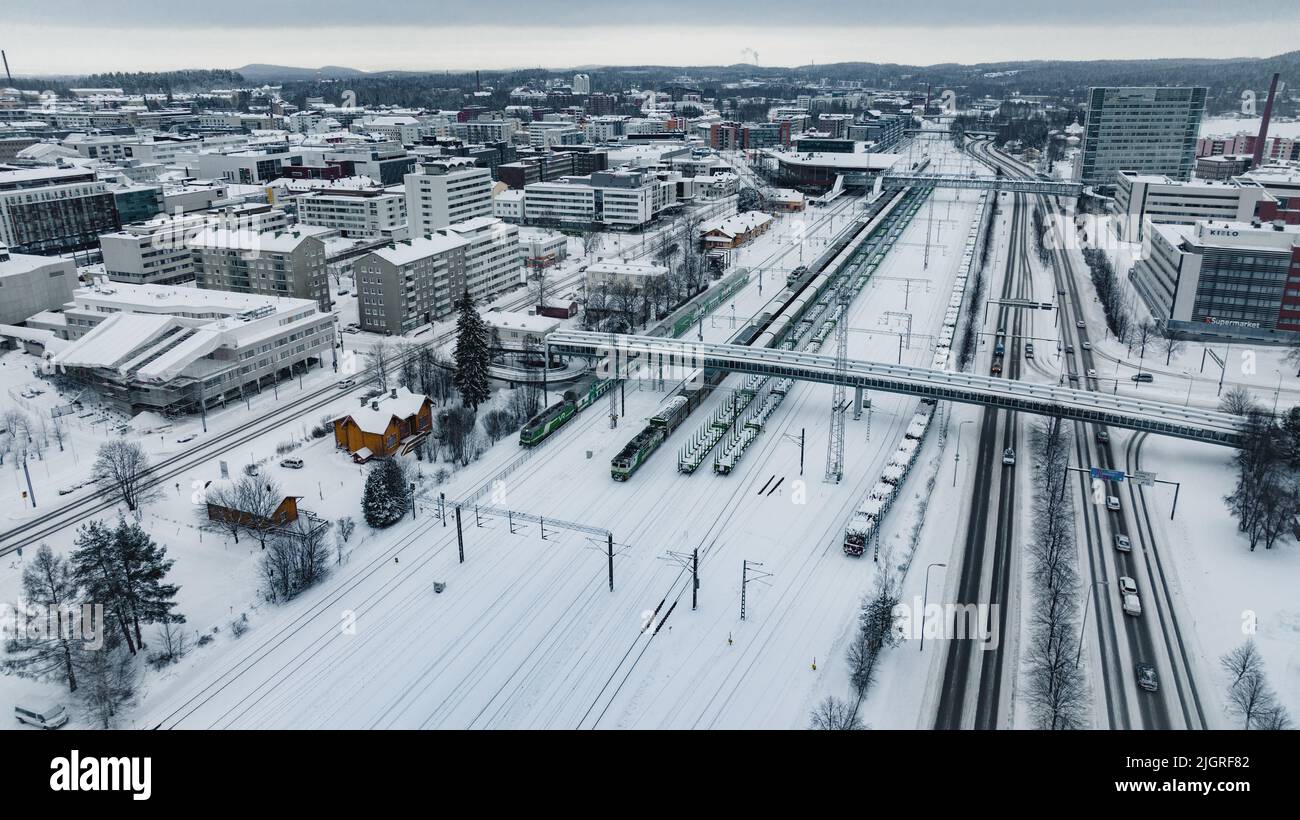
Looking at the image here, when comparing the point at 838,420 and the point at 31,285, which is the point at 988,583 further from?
the point at 31,285

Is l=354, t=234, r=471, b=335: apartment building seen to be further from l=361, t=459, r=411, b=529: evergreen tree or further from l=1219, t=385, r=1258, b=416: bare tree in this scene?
l=1219, t=385, r=1258, b=416: bare tree

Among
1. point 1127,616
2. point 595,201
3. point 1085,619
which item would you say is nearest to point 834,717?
point 1085,619

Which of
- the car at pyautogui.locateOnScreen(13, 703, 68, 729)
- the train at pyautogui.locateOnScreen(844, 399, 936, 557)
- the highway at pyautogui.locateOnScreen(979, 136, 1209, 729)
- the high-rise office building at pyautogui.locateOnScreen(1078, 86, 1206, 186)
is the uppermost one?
the high-rise office building at pyautogui.locateOnScreen(1078, 86, 1206, 186)

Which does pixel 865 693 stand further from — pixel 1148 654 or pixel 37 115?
pixel 37 115

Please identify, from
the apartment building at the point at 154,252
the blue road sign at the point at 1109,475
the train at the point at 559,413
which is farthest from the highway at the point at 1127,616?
the apartment building at the point at 154,252

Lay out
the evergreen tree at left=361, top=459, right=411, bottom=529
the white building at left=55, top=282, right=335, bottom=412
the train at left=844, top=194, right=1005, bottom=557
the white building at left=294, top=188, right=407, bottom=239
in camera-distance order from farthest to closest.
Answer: the white building at left=294, top=188, right=407, bottom=239 < the white building at left=55, top=282, right=335, bottom=412 < the evergreen tree at left=361, top=459, right=411, bottom=529 < the train at left=844, top=194, right=1005, bottom=557

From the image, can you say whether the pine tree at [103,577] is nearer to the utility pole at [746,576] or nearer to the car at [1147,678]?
the utility pole at [746,576]

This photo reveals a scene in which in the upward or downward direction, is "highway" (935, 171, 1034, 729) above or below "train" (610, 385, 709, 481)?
below

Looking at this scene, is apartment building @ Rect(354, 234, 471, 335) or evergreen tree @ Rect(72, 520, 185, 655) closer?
evergreen tree @ Rect(72, 520, 185, 655)

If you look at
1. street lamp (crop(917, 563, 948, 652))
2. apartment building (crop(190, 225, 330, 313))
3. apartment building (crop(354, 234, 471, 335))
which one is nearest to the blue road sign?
street lamp (crop(917, 563, 948, 652))
